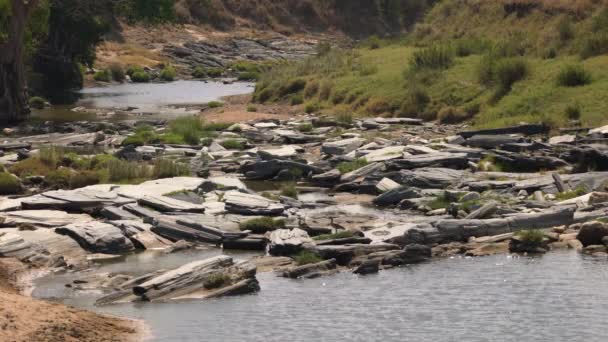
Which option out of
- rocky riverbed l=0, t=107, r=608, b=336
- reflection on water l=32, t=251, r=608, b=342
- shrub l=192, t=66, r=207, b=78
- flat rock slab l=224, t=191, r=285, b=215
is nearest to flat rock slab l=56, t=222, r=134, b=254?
rocky riverbed l=0, t=107, r=608, b=336

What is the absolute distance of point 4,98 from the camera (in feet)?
175

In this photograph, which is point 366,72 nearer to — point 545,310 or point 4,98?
point 4,98

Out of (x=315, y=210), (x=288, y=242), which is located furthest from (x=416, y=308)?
(x=315, y=210)

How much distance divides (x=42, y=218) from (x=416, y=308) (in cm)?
1025

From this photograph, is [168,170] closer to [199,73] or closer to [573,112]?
[573,112]

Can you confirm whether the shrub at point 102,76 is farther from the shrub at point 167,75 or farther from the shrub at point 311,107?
the shrub at point 311,107

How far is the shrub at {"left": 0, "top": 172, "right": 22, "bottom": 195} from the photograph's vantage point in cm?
3051

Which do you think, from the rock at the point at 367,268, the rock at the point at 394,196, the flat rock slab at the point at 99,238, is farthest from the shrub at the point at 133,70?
the rock at the point at 367,268

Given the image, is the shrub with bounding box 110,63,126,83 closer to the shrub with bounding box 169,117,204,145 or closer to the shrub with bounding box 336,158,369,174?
the shrub with bounding box 169,117,204,145

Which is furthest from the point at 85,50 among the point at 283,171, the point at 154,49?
the point at 283,171

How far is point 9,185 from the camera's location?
30656mm

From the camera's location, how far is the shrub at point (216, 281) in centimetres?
2028

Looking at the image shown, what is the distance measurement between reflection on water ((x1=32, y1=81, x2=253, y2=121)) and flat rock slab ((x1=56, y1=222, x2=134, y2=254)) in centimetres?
3152

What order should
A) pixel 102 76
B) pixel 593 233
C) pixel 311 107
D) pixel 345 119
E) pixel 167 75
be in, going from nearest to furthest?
pixel 593 233 → pixel 345 119 → pixel 311 107 → pixel 102 76 → pixel 167 75
